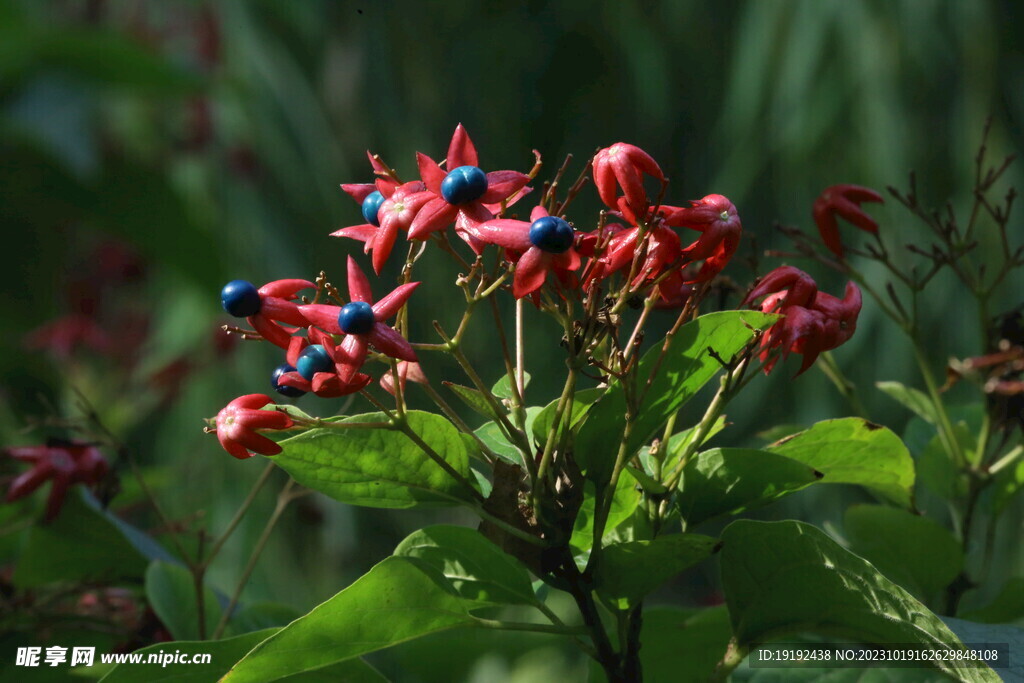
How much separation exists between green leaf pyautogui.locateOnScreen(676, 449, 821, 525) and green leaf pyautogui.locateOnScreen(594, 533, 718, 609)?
0.03 meters

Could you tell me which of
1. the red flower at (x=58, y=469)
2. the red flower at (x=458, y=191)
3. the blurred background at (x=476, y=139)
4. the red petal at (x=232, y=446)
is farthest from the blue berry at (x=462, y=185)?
the blurred background at (x=476, y=139)

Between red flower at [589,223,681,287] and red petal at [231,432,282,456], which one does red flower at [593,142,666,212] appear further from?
red petal at [231,432,282,456]

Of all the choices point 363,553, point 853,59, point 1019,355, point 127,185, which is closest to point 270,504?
point 363,553

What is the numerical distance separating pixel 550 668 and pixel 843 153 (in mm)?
1061

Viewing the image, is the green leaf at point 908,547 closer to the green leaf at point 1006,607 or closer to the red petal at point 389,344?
the green leaf at point 1006,607

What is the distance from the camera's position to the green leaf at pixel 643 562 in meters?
0.32

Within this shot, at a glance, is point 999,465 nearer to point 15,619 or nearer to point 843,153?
point 15,619

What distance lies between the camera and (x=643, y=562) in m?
0.33

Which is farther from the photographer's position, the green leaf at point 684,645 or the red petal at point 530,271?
the green leaf at point 684,645

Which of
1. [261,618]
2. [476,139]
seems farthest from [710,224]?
[476,139]

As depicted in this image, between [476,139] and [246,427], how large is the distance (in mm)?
1806

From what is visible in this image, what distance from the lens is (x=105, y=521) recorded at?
55 cm

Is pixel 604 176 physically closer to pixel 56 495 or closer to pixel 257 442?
pixel 257 442

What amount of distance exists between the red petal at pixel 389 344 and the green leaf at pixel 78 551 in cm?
30
